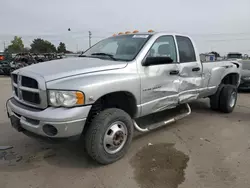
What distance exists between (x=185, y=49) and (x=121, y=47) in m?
1.36

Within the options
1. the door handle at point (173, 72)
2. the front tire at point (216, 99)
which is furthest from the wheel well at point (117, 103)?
the front tire at point (216, 99)

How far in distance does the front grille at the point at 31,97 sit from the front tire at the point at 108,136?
28.8 inches

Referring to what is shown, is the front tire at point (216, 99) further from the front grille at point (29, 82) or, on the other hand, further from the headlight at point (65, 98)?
the front grille at point (29, 82)

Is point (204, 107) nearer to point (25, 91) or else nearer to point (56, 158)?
point (56, 158)

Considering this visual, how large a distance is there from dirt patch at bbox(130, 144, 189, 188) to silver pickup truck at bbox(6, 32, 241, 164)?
0.36 meters

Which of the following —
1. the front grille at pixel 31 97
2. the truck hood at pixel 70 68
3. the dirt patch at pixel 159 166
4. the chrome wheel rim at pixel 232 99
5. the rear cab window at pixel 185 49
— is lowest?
the dirt patch at pixel 159 166

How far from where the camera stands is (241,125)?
491 cm

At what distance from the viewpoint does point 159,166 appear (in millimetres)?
3162

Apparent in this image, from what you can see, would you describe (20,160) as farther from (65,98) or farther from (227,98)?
(227,98)

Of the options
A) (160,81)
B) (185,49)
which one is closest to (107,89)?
(160,81)

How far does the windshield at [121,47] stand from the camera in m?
3.62

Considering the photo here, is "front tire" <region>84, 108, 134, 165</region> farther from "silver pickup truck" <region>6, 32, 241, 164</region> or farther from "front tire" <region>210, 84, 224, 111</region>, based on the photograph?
"front tire" <region>210, 84, 224, 111</region>

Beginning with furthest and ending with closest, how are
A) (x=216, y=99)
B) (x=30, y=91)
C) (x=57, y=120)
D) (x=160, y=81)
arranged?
(x=216, y=99)
(x=160, y=81)
(x=30, y=91)
(x=57, y=120)

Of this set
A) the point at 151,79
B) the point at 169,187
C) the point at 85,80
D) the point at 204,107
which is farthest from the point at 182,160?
the point at 204,107
